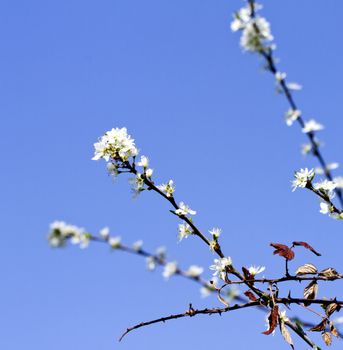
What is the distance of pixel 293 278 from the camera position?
301 centimetres

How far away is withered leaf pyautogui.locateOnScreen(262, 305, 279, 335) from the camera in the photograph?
2.95 m

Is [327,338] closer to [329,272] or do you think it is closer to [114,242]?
[329,272]

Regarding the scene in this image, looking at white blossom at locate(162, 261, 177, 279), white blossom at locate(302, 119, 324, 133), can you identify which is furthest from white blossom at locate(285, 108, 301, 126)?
white blossom at locate(162, 261, 177, 279)

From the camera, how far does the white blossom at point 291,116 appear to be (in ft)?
7.84

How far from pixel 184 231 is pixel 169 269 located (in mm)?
667

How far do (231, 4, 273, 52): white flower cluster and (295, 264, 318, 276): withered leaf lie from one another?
1.21m

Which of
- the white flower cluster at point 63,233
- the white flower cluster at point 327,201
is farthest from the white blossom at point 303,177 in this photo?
the white flower cluster at point 63,233

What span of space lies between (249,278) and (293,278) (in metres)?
0.27

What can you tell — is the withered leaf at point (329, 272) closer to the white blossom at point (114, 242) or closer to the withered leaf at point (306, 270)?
the withered leaf at point (306, 270)

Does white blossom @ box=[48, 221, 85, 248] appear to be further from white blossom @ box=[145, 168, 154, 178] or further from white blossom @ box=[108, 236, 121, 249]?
white blossom @ box=[145, 168, 154, 178]

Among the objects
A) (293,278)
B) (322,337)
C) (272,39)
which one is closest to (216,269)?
(293,278)

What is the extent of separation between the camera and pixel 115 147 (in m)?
3.41

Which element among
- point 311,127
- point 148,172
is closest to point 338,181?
point 311,127

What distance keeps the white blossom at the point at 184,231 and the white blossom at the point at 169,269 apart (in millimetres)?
639
